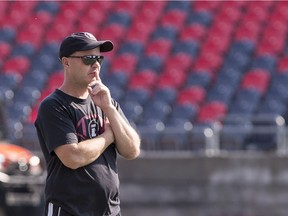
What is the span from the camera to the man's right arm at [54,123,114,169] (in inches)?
187

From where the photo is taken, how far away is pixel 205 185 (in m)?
13.6

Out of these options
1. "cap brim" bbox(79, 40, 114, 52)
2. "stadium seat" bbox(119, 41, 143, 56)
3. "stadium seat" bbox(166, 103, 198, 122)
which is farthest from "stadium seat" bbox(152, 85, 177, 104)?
"cap brim" bbox(79, 40, 114, 52)

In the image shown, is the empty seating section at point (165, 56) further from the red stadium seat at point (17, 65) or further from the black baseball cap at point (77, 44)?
the black baseball cap at point (77, 44)

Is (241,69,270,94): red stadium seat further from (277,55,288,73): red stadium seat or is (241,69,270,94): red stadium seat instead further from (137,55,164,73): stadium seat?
(137,55,164,73): stadium seat

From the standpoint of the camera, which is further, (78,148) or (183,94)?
(183,94)

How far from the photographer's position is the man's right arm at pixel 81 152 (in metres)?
4.75

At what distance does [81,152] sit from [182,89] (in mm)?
13004

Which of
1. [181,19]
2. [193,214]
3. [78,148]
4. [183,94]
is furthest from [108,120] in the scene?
[181,19]

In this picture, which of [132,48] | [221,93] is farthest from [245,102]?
[132,48]

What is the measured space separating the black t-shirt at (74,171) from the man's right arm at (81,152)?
4 cm

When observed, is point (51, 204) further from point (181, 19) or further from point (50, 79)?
point (181, 19)

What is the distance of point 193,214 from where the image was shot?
13680mm

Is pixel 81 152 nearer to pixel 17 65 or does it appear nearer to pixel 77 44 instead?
pixel 77 44

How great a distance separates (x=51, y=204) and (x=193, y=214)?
8.93 m
